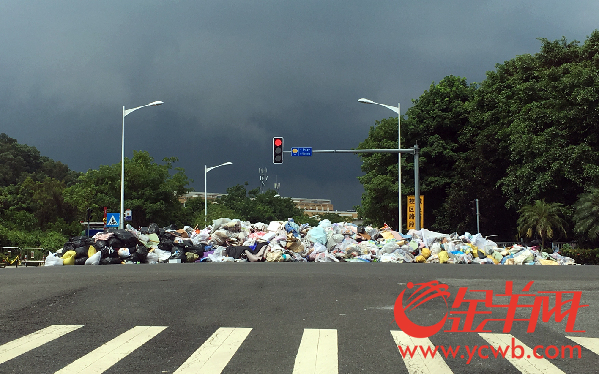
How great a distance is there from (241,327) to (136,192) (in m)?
47.9

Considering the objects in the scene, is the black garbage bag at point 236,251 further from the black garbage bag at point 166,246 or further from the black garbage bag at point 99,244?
the black garbage bag at point 99,244

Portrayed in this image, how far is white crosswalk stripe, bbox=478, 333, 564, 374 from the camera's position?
4.88 m

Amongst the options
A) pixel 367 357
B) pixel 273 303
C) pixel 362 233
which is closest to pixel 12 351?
pixel 367 357

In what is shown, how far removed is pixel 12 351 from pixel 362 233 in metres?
25.3

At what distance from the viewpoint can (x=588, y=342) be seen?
19.8 feet

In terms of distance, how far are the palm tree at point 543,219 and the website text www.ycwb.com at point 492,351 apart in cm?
2658

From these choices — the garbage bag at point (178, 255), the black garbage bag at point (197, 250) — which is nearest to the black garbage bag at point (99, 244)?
the garbage bag at point (178, 255)

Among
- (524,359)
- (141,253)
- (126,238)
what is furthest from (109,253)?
(524,359)

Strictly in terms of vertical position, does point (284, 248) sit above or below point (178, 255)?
above

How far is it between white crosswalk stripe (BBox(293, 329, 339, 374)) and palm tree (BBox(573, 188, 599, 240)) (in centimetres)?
2615

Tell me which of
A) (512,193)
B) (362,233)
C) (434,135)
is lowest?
(362,233)

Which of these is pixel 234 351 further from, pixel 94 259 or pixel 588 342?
pixel 94 259

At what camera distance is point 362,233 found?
30078 millimetres

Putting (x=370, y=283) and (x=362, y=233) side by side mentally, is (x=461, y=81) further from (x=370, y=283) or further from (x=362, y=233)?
(x=370, y=283)
